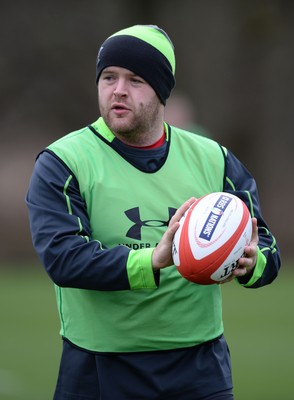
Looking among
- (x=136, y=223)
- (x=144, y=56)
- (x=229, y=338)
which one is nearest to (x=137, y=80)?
(x=144, y=56)

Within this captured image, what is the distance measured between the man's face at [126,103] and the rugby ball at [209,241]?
509 millimetres

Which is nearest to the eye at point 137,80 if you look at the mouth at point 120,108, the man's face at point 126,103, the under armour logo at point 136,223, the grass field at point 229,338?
the man's face at point 126,103

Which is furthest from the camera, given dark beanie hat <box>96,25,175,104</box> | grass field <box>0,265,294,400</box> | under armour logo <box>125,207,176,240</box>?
grass field <box>0,265,294,400</box>

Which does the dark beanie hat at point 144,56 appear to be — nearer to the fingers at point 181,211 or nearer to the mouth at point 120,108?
the mouth at point 120,108

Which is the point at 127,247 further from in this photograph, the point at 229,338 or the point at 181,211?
the point at 229,338

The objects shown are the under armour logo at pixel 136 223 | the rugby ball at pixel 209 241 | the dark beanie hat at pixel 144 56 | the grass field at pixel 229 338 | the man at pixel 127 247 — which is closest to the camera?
the rugby ball at pixel 209 241

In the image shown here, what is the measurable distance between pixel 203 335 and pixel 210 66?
549 inches

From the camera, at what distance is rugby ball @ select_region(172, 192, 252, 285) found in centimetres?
390

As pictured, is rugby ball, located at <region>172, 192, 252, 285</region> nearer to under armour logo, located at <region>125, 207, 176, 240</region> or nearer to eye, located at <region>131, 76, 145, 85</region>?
under armour logo, located at <region>125, 207, 176, 240</region>

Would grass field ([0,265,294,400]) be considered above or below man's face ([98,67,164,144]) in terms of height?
below

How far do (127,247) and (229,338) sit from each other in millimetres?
6482

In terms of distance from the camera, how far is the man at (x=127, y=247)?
160 inches

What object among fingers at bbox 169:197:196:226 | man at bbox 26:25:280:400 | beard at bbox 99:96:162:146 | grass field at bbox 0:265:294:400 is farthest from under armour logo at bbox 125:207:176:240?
grass field at bbox 0:265:294:400

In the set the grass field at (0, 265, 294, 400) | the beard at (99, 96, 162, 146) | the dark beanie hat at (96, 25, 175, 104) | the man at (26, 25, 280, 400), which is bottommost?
the grass field at (0, 265, 294, 400)
